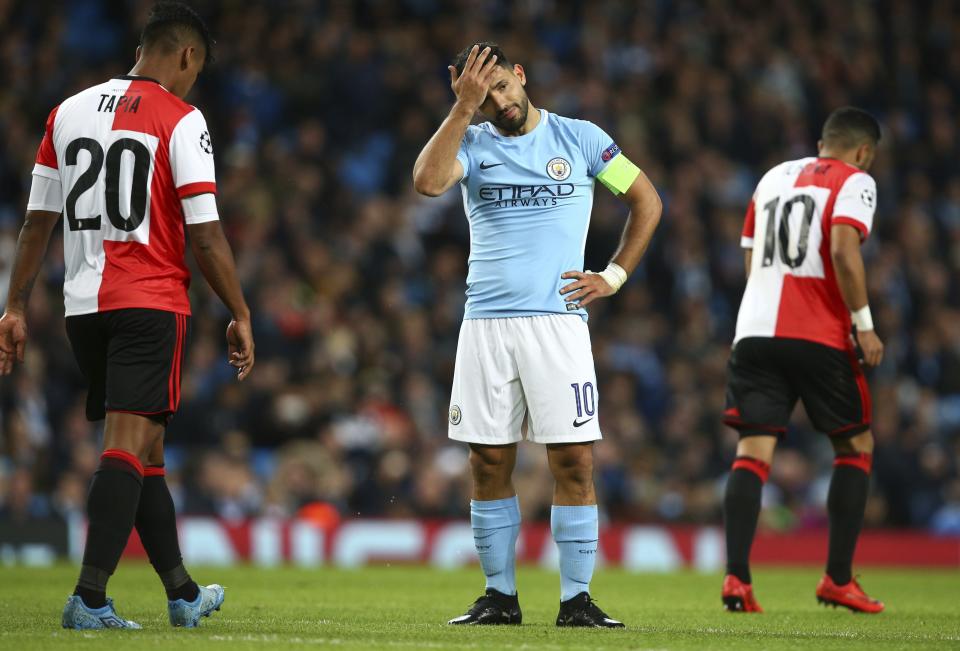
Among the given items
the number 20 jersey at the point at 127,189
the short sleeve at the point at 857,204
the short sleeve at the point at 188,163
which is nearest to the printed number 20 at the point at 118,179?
the number 20 jersey at the point at 127,189

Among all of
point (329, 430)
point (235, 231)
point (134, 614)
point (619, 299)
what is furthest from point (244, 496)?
point (134, 614)

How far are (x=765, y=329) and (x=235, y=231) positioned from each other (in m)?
7.61

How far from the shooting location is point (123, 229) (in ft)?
17.6

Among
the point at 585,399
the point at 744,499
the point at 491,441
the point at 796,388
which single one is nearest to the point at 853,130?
the point at 796,388

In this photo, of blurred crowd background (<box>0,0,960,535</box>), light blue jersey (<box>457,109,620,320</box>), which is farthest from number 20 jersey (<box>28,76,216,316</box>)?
blurred crowd background (<box>0,0,960,535</box>)

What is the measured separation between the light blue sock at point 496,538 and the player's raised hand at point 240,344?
47.0 inches

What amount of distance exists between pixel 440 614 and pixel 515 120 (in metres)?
2.28

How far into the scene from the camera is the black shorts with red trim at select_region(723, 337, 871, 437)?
23.8 feet

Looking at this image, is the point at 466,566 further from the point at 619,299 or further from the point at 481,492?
the point at 481,492

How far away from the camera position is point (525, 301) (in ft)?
19.7

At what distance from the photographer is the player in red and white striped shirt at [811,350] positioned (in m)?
7.19

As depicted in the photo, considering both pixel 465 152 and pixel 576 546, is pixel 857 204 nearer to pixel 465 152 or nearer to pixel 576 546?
pixel 465 152

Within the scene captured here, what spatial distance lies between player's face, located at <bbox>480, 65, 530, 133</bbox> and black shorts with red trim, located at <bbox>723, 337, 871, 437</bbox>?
79.3 inches

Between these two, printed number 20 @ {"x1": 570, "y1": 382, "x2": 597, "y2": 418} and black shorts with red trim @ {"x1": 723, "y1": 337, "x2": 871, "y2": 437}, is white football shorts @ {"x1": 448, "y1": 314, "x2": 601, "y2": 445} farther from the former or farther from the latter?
black shorts with red trim @ {"x1": 723, "y1": 337, "x2": 871, "y2": 437}
